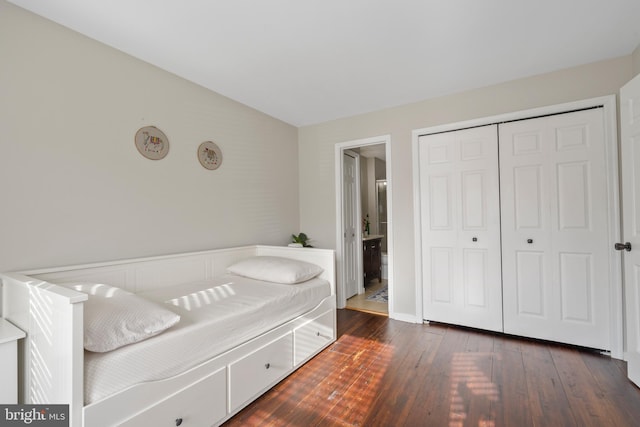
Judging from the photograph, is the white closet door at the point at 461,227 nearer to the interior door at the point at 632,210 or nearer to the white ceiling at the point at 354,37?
the white ceiling at the point at 354,37

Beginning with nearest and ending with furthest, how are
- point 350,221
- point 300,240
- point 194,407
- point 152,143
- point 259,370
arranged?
point 194,407 < point 259,370 < point 152,143 < point 300,240 < point 350,221

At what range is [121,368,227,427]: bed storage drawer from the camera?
131 cm

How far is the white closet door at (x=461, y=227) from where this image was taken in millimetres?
2812

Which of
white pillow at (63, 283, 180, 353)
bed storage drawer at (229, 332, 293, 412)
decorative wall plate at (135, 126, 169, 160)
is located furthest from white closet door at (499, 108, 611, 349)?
decorative wall plate at (135, 126, 169, 160)

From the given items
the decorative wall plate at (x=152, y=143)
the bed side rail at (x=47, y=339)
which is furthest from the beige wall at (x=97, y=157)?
the bed side rail at (x=47, y=339)

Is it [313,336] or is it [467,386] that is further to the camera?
[313,336]

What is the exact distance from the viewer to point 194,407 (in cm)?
148

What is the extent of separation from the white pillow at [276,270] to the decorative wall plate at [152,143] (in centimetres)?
120

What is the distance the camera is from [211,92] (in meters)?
2.87

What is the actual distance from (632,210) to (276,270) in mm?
2652

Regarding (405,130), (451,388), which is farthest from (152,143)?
(451,388)

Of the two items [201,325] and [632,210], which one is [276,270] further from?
[632,210]

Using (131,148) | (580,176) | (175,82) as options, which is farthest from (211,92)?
(580,176)

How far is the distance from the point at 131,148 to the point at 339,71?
184 centimetres
